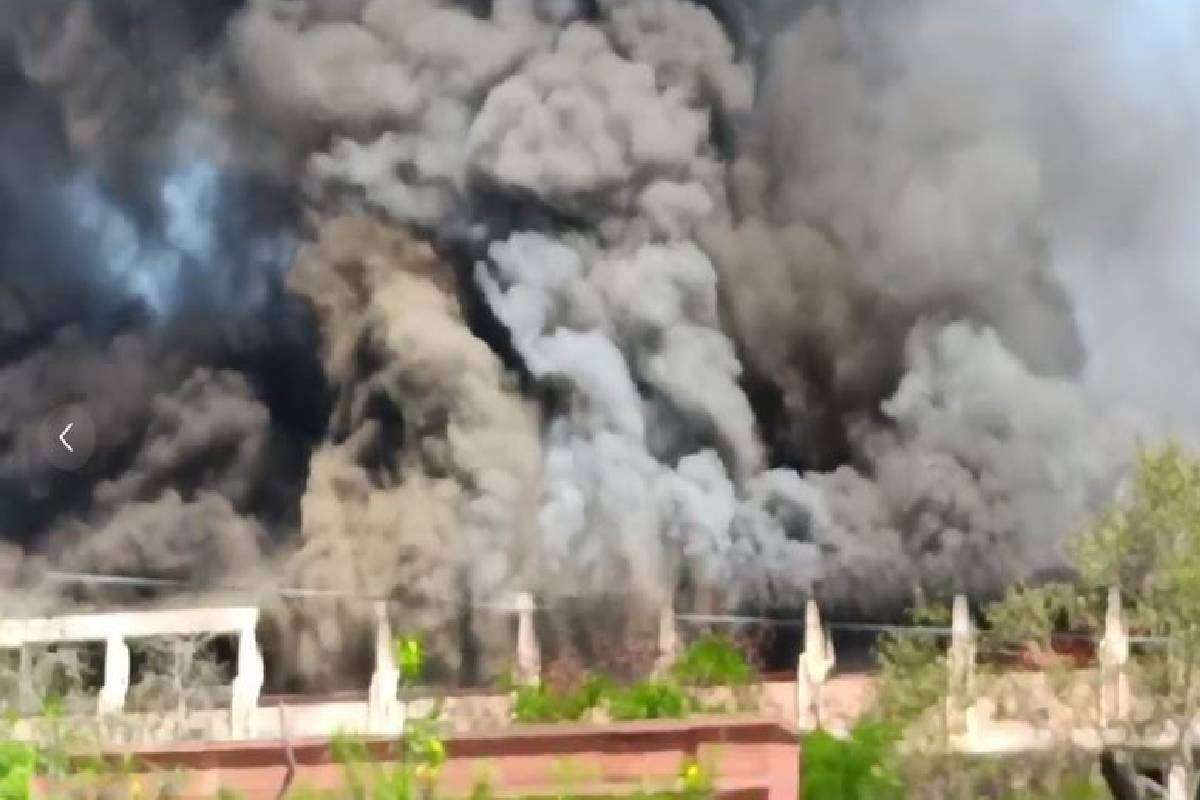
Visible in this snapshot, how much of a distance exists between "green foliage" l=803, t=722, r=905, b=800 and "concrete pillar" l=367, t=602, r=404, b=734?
10.6ft

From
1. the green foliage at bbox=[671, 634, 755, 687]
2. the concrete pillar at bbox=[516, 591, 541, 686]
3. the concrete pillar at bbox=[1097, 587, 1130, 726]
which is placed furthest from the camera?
the concrete pillar at bbox=[516, 591, 541, 686]

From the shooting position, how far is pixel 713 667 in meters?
11.4

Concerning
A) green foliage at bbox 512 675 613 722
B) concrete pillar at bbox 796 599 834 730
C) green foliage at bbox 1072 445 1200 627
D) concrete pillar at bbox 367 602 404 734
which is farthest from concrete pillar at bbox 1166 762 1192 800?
concrete pillar at bbox 367 602 404 734

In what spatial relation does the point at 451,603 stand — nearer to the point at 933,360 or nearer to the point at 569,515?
the point at 569,515

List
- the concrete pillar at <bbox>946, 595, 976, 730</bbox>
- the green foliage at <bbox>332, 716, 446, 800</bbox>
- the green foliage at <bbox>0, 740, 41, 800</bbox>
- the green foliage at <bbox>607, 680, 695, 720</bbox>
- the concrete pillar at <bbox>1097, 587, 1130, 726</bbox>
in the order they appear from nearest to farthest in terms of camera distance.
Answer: the green foliage at <bbox>332, 716, 446, 800</bbox>
the green foliage at <bbox>0, 740, 41, 800</bbox>
the green foliage at <bbox>607, 680, 695, 720</bbox>
the concrete pillar at <bbox>1097, 587, 1130, 726</bbox>
the concrete pillar at <bbox>946, 595, 976, 730</bbox>

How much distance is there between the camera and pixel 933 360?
1543cm

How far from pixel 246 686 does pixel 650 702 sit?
476 cm

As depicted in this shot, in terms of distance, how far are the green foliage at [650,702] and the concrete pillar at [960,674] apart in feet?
7.87

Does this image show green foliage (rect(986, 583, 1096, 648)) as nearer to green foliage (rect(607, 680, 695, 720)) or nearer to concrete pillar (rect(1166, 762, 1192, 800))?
concrete pillar (rect(1166, 762, 1192, 800))

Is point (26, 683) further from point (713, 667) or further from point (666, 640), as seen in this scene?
point (666, 640)

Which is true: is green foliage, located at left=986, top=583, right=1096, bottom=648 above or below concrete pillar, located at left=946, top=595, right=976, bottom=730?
above

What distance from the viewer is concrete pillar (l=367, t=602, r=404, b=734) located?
1200 centimetres

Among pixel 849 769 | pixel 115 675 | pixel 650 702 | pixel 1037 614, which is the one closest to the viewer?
pixel 849 769

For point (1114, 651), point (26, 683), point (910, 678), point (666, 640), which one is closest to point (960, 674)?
point (910, 678)
